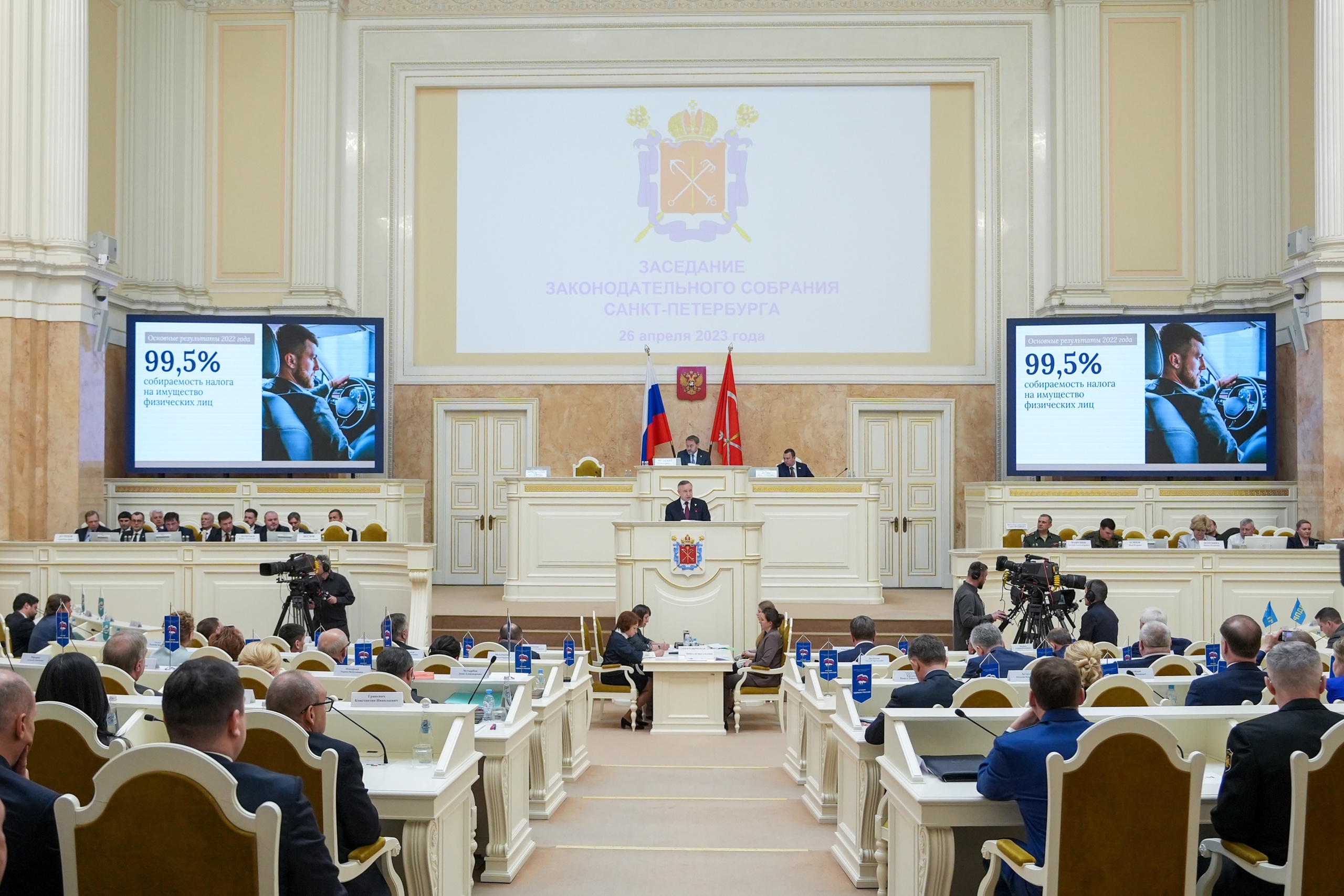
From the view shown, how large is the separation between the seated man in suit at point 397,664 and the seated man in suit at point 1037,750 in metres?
2.92

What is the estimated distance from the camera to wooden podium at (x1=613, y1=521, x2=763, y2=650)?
1062 centimetres

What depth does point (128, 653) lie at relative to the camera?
5.39m

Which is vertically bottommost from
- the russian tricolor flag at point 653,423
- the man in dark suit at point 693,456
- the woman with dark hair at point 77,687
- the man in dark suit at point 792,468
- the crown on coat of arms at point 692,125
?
the woman with dark hair at point 77,687

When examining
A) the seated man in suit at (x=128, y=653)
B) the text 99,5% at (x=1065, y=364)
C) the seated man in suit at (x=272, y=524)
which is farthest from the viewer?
the text 99,5% at (x=1065, y=364)

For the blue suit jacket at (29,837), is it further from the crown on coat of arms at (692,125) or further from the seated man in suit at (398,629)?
the crown on coat of arms at (692,125)

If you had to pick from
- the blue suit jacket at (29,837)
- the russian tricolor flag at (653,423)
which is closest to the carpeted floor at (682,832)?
the blue suit jacket at (29,837)

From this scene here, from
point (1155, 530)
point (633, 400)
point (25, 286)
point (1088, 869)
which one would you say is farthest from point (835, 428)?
point (1088, 869)

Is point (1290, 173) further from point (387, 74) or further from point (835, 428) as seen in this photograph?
point (387, 74)

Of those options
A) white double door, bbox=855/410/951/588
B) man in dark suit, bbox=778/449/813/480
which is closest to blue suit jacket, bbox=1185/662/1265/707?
man in dark suit, bbox=778/449/813/480

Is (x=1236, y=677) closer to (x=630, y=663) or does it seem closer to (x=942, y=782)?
(x=942, y=782)

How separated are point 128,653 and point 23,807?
8.85 feet

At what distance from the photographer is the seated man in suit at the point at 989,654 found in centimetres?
648

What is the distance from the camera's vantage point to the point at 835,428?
16812 millimetres

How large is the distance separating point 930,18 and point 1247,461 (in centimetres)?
715
